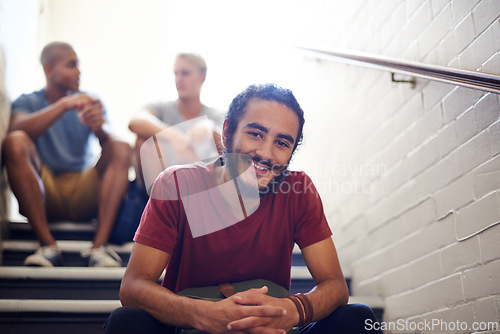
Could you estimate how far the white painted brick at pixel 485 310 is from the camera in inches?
48.5

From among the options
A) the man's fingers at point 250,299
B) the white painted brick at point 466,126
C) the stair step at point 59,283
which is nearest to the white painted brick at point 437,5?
the white painted brick at point 466,126

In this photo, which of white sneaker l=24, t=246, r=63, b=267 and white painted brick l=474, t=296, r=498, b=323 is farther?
white sneaker l=24, t=246, r=63, b=267

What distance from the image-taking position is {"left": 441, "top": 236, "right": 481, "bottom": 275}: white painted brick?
1310 mm

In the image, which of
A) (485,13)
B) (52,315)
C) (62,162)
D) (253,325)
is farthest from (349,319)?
(62,162)

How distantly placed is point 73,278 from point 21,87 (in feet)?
5.23

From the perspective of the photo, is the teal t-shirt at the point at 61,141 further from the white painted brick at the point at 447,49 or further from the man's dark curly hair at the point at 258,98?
the white painted brick at the point at 447,49

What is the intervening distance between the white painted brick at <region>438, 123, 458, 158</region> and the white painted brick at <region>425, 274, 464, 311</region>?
0.38 metres

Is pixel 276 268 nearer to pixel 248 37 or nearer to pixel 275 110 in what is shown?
pixel 275 110

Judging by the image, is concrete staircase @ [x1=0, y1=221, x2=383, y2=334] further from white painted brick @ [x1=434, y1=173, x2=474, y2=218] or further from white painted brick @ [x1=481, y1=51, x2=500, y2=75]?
white painted brick @ [x1=481, y1=51, x2=500, y2=75]

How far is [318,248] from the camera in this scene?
4.52 feet

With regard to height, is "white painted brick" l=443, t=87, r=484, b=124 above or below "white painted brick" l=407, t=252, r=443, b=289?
above

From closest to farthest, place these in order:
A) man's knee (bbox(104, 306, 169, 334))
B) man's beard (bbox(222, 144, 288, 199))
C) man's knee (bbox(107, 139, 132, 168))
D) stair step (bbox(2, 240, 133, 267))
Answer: man's knee (bbox(104, 306, 169, 334))
man's beard (bbox(222, 144, 288, 199))
stair step (bbox(2, 240, 133, 267))
man's knee (bbox(107, 139, 132, 168))

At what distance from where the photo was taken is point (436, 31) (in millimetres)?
1558

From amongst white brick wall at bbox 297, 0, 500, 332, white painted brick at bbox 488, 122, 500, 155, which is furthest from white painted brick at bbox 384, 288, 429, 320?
white painted brick at bbox 488, 122, 500, 155
